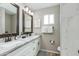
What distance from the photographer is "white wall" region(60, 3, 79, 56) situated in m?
0.70

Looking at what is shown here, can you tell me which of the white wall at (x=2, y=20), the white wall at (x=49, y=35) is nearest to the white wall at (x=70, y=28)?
the white wall at (x=2, y=20)

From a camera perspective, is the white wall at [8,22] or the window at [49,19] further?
the window at [49,19]

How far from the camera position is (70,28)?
727 millimetres

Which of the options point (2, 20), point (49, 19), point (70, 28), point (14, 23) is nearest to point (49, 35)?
point (49, 19)

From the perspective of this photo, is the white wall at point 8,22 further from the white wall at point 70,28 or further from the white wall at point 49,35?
the white wall at point 49,35

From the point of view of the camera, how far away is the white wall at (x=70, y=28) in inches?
27.5

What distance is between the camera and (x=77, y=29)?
693mm

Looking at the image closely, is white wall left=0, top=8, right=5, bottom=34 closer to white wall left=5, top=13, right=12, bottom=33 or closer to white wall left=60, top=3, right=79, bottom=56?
white wall left=5, top=13, right=12, bottom=33

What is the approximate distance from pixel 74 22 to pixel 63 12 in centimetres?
15

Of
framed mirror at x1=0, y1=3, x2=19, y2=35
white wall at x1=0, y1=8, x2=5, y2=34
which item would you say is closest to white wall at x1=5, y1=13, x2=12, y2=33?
framed mirror at x1=0, y1=3, x2=19, y2=35

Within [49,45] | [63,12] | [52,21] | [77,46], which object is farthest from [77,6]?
[49,45]

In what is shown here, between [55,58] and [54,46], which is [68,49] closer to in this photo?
[55,58]

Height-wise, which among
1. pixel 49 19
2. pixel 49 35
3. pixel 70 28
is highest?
pixel 49 19

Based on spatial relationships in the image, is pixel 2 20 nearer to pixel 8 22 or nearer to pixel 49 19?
pixel 8 22
